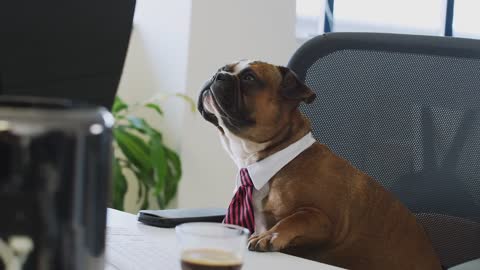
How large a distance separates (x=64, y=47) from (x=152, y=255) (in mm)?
287

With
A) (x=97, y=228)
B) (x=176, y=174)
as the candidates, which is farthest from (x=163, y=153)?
(x=97, y=228)

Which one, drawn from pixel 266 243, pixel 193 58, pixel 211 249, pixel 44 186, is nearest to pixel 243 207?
pixel 266 243

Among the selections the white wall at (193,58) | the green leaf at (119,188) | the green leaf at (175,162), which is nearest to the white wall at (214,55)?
the white wall at (193,58)

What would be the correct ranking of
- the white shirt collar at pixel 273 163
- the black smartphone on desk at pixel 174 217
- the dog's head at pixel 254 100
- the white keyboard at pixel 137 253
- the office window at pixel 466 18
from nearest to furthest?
the white keyboard at pixel 137 253 < the black smartphone on desk at pixel 174 217 < the white shirt collar at pixel 273 163 < the dog's head at pixel 254 100 < the office window at pixel 466 18

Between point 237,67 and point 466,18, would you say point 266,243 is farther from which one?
point 466,18

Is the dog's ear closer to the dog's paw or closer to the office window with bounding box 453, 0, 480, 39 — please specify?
the dog's paw

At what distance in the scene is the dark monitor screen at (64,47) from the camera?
571mm

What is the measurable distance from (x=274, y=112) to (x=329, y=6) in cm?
287

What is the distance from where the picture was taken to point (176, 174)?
110 inches

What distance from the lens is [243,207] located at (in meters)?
1.10

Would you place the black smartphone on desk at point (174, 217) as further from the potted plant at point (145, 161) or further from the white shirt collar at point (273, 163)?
the potted plant at point (145, 161)

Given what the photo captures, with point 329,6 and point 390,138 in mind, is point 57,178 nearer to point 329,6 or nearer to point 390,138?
point 390,138

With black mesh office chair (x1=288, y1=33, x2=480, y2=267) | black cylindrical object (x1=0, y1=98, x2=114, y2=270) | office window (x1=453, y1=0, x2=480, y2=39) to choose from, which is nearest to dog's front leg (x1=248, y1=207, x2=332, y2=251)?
black mesh office chair (x1=288, y1=33, x2=480, y2=267)

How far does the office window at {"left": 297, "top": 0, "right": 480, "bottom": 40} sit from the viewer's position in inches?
155
